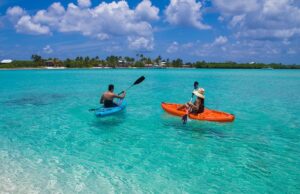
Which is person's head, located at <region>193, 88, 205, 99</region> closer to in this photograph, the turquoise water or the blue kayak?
the turquoise water

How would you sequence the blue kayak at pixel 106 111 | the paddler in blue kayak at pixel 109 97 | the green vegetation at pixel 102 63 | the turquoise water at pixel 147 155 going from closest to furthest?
the turquoise water at pixel 147 155, the blue kayak at pixel 106 111, the paddler in blue kayak at pixel 109 97, the green vegetation at pixel 102 63

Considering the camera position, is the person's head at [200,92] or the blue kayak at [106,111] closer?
the person's head at [200,92]

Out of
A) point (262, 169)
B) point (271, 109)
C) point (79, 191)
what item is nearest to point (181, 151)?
point (262, 169)

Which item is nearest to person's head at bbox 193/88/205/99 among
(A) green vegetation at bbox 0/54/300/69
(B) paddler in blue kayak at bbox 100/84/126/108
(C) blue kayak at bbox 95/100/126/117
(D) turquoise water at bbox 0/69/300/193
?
(D) turquoise water at bbox 0/69/300/193

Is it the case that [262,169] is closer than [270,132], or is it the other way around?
[262,169]

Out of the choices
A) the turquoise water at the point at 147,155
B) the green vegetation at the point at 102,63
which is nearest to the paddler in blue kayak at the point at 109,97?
the turquoise water at the point at 147,155

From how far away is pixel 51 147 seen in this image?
34.7 feet

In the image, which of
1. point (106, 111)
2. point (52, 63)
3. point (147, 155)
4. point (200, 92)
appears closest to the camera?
point (147, 155)

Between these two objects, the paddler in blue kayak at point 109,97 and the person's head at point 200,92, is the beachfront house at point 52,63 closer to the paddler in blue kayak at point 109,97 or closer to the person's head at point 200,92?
the paddler in blue kayak at point 109,97

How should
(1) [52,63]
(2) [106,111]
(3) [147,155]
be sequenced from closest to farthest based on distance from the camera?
(3) [147,155] < (2) [106,111] < (1) [52,63]

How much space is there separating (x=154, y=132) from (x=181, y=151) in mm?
2698

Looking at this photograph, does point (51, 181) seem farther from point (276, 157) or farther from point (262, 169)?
point (276, 157)

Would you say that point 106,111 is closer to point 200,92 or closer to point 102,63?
point 200,92

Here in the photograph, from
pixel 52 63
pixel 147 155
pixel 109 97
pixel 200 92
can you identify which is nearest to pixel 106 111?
pixel 109 97
